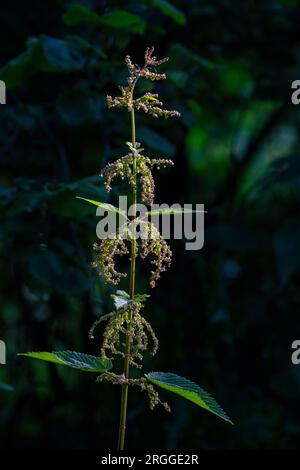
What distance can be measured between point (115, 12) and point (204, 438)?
106 cm

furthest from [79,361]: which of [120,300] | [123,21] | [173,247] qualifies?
[173,247]

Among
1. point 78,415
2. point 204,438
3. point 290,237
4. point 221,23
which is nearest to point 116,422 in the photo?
point 78,415

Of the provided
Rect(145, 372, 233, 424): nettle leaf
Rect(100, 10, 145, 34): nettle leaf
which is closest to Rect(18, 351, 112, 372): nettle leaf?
Rect(145, 372, 233, 424): nettle leaf

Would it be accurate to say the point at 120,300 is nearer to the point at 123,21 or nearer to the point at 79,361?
the point at 79,361

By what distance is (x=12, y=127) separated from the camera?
1494 millimetres

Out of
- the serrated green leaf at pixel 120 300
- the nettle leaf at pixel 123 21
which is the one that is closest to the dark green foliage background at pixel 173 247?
the nettle leaf at pixel 123 21

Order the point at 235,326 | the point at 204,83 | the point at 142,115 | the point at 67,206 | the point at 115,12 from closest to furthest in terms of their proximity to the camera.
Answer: the point at 67,206
the point at 115,12
the point at 142,115
the point at 235,326
the point at 204,83

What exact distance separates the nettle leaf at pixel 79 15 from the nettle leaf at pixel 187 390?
0.75 meters

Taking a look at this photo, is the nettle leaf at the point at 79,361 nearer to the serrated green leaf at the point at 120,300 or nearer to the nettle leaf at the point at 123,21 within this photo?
the serrated green leaf at the point at 120,300

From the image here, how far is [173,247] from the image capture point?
1.72 metres

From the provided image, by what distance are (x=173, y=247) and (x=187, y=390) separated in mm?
1095

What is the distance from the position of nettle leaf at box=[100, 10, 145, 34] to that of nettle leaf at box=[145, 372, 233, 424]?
0.73 metres

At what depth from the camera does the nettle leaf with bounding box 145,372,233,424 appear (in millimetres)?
629

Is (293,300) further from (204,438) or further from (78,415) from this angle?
(78,415)
